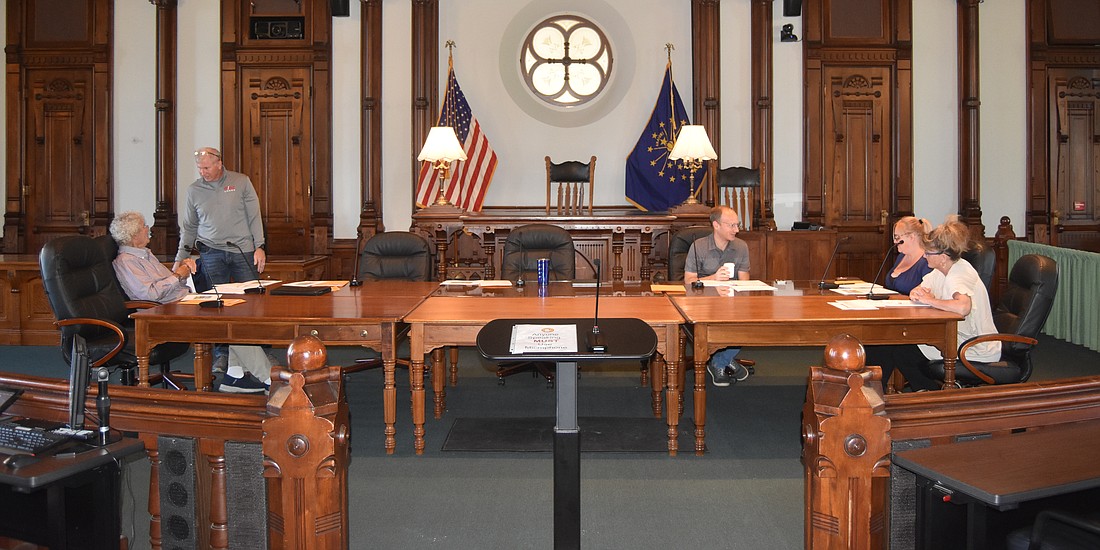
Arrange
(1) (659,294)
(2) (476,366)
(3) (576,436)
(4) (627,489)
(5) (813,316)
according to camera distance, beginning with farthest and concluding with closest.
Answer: (2) (476,366) < (1) (659,294) < (5) (813,316) < (4) (627,489) < (3) (576,436)

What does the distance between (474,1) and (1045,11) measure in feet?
19.3

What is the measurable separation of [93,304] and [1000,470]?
4.25m

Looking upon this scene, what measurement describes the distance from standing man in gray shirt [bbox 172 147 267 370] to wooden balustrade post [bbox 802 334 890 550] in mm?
4471

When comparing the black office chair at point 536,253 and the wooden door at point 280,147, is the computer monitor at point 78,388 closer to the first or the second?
the black office chair at point 536,253

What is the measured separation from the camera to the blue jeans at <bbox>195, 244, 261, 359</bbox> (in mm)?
5648

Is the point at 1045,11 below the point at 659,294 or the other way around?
the other way around

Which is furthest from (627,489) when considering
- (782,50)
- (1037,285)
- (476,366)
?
(782,50)

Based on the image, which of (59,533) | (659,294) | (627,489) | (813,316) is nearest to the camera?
(59,533)

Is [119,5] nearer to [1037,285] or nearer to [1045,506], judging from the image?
[1037,285]

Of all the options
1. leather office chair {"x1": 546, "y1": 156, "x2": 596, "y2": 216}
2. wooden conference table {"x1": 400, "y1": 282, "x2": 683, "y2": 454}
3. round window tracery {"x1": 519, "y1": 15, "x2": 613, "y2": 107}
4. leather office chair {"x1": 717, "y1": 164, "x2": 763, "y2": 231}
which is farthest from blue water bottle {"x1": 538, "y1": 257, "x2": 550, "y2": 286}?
round window tracery {"x1": 519, "y1": 15, "x2": 613, "y2": 107}

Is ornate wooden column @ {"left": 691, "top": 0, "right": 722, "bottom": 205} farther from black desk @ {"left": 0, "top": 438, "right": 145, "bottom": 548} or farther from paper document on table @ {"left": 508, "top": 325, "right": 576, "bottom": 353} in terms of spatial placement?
black desk @ {"left": 0, "top": 438, "right": 145, "bottom": 548}

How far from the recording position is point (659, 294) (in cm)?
477

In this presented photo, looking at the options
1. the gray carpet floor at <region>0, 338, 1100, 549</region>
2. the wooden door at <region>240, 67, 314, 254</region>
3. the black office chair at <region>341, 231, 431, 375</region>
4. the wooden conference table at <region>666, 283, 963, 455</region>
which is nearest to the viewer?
the gray carpet floor at <region>0, 338, 1100, 549</region>

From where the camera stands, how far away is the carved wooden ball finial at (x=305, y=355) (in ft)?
5.98
